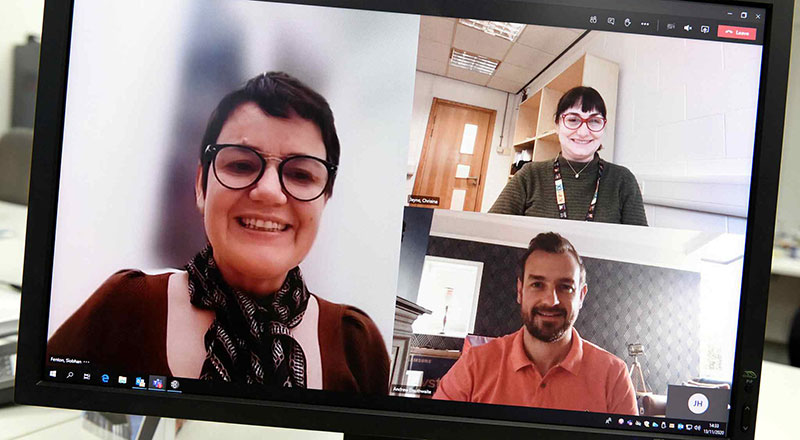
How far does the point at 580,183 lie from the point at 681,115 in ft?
0.40

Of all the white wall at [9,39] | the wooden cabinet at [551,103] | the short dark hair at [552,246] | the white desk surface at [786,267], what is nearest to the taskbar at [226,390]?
the short dark hair at [552,246]

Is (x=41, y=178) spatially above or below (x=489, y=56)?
below

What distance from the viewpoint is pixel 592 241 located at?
1.54 ft

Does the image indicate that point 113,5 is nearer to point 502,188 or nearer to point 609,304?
point 502,188

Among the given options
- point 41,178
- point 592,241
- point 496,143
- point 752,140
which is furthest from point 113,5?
point 752,140

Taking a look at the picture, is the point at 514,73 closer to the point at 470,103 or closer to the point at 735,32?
the point at 470,103

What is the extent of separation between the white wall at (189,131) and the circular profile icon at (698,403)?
320mm

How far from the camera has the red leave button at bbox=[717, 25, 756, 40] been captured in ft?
1.55

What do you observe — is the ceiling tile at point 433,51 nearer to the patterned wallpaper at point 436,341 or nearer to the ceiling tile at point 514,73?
the ceiling tile at point 514,73

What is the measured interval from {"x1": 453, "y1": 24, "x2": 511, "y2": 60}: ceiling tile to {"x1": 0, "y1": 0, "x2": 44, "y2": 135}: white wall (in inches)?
36.6

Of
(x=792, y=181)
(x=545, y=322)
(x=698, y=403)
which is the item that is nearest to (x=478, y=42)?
(x=545, y=322)

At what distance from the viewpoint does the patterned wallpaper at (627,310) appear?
0.47 meters

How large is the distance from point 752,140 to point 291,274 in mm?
490

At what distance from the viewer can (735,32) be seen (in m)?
0.47
